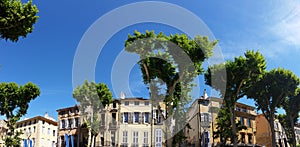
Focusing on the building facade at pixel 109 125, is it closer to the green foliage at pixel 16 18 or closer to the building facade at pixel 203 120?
the building facade at pixel 203 120

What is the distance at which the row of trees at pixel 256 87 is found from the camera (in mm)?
23406

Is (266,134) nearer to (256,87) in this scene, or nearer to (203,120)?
(203,120)

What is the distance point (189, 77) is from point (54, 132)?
43406 mm

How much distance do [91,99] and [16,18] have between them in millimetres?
19984

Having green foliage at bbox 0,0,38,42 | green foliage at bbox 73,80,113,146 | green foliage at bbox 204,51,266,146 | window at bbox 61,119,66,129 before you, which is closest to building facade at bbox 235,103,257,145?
green foliage at bbox 204,51,266,146

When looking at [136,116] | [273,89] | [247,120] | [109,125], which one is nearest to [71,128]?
[109,125]

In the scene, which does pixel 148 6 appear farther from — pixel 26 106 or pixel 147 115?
pixel 147 115

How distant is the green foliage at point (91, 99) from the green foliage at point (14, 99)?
524 centimetres

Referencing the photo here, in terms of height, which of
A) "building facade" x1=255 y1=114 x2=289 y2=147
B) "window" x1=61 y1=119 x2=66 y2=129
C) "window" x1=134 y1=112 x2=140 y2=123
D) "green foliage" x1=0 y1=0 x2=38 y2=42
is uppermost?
"green foliage" x1=0 y1=0 x2=38 y2=42

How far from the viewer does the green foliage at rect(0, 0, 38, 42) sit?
45.5ft

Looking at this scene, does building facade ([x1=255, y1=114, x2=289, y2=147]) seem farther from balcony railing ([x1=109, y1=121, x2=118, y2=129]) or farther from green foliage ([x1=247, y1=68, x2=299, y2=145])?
balcony railing ([x1=109, y1=121, x2=118, y2=129])

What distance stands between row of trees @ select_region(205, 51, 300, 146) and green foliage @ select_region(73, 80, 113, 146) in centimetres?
1394

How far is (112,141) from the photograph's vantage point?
37.8 meters

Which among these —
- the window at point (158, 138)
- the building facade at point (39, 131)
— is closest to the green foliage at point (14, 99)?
the window at point (158, 138)
